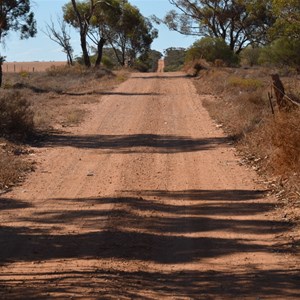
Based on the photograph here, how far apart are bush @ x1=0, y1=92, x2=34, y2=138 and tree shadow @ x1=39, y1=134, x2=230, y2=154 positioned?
0.62 m

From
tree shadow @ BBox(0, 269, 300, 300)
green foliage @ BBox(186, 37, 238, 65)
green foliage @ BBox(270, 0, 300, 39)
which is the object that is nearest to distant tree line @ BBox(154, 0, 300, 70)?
green foliage @ BBox(186, 37, 238, 65)

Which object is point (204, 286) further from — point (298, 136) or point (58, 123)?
point (58, 123)

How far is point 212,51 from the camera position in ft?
186

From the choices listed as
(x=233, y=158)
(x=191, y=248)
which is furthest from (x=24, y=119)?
(x=191, y=248)

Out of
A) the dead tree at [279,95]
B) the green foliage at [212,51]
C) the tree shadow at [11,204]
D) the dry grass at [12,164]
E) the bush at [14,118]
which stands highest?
the green foliage at [212,51]

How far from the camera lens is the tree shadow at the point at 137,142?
1601 centimetres

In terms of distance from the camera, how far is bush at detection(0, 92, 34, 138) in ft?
57.1

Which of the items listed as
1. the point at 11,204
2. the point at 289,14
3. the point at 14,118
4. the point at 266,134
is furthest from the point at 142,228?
the point at 289,14

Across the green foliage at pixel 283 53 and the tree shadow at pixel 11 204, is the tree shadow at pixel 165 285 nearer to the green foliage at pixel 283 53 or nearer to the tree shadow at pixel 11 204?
the tree shadow at pixel 11 204

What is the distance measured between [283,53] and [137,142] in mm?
29933

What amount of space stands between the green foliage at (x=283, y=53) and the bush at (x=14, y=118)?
26.6 metres

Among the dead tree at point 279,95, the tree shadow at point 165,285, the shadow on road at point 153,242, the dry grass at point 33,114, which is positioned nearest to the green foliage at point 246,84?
the dry grass at point 33,114

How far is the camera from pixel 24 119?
59.4 feet

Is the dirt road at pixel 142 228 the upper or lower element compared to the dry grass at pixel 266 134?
lower
